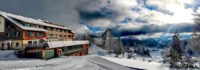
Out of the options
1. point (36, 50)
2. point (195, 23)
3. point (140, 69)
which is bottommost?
point (140, 69)

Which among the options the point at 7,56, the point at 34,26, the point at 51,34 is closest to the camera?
the point at 7,56

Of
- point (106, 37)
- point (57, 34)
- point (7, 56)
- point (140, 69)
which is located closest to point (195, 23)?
point (140, 69)

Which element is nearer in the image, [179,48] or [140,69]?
[140,69]

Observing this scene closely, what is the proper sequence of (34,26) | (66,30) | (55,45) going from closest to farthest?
(55,45) → (34,26) → (66,30)

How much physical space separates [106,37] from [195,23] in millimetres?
71346

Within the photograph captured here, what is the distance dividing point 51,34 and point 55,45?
1906cm

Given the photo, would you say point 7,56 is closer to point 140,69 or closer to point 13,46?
point 13,46

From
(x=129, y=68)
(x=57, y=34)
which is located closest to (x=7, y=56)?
(x=129, y=68)

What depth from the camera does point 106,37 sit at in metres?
105

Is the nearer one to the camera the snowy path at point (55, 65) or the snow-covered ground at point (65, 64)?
the snowy path at point (55, 65)

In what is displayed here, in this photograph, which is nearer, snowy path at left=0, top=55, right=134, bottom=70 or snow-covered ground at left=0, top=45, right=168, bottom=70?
snowy path at left=0, top=55, right=134, bottom=70

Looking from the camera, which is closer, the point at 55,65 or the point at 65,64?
the point at 55,65

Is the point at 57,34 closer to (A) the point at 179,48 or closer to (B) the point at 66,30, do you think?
(B) the point at 66,30

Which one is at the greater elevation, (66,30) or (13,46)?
(66,30)
